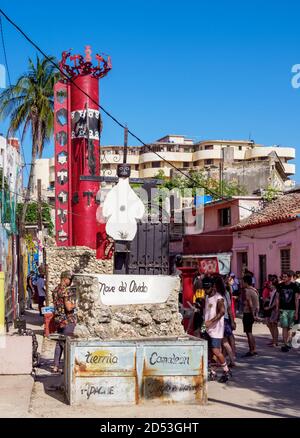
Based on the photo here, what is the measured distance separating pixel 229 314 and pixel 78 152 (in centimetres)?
1078

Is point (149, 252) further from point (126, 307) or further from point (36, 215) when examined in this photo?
point (36, 215)

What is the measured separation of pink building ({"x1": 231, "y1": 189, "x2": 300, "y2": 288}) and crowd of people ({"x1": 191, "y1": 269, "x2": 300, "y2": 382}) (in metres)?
7.74

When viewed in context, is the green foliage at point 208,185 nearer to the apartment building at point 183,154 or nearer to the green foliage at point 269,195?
the green foliage at point 269,195

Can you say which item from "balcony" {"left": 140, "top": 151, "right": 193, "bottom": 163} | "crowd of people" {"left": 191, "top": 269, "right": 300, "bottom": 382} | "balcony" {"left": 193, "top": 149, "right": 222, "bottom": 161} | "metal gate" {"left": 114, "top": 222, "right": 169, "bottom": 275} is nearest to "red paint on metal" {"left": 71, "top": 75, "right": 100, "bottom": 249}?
"metal gate" {"left": 114, "top": 222, "right": 169, "bottom": 275}

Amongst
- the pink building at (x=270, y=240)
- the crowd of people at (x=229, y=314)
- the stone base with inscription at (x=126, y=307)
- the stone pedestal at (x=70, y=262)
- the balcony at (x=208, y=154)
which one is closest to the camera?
the stone base with inscription at (x=126, y=307)

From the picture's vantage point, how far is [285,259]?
2678cm

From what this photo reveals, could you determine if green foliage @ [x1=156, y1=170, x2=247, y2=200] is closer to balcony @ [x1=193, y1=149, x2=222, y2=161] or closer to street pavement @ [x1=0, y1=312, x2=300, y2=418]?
balcony @ [x1=193, y1=149, x2=222, y2=161]

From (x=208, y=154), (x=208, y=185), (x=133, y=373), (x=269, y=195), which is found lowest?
(x=133, y=373)

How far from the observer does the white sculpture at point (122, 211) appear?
1385cm

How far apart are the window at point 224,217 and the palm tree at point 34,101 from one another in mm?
10061

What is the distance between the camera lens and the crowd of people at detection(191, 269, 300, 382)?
1048 centimetres

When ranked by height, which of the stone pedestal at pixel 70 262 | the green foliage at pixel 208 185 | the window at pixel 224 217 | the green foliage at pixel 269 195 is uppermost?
the green foliage at pixel 208 185

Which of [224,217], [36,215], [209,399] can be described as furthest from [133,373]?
[36,215]

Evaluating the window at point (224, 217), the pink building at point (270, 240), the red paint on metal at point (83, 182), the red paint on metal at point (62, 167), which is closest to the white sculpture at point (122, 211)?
the red paint on metal at point (83, 182)
